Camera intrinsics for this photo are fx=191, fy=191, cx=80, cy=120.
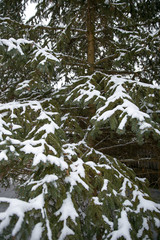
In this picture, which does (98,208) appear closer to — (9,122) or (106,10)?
(9,122)

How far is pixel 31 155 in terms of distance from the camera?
1870mm

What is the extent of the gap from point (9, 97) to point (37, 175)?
2.68 metres

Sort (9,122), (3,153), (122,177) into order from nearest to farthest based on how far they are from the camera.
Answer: (3,153)
(9,122)
(122,177)

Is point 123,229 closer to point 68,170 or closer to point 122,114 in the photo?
point 68,170

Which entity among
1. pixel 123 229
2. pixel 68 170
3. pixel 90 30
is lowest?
pixel 123 229

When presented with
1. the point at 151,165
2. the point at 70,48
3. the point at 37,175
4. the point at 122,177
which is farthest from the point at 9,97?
the point at 151,165

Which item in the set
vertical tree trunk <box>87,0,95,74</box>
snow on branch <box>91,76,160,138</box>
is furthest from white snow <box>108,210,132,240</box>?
vertical tree trunk <box>87,0,95,74</box>

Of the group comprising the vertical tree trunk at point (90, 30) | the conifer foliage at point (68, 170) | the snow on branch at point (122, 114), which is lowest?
the conifer foliage at point (68, 170)

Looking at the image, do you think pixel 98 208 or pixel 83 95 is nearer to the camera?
pixel 98 208

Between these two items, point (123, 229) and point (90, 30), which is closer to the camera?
point (123, 229)

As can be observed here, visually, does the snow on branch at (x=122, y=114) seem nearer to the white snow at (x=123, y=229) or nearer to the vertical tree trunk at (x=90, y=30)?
the white snow at (x=123, y=229)

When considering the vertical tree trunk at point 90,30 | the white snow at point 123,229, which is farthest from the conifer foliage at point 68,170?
the vertical tree trunk at point 90,30

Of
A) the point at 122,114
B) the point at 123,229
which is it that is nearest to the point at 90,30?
the point at 122,114

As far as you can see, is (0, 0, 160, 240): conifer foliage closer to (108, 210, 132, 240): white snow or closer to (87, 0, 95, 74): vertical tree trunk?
(108, 210, 132, 240): white snow
